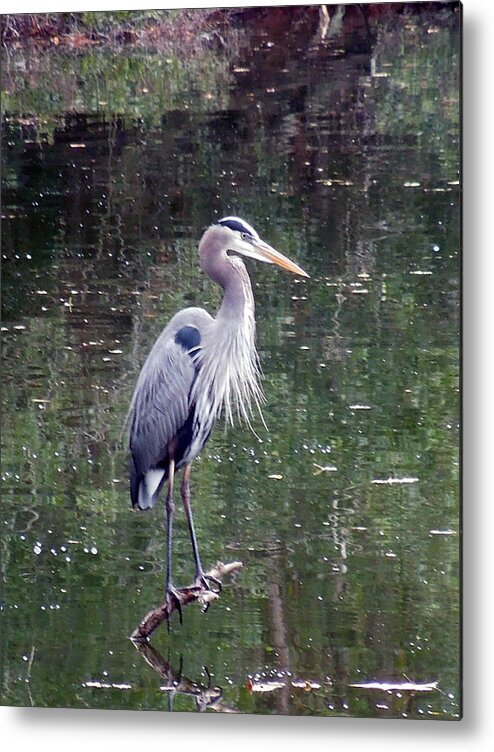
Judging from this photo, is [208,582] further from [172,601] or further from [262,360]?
[262,360]

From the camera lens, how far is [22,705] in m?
1.60

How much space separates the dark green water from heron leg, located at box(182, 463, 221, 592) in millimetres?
14

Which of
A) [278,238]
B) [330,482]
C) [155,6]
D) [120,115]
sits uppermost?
[155,6]

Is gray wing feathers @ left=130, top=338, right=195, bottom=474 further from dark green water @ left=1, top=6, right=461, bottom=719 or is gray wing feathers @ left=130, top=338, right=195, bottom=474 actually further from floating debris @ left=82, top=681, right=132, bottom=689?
floating debris @ left=82, top=681, right=132, bottom=689

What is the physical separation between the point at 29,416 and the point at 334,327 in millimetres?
503

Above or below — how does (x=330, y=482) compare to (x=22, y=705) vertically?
above

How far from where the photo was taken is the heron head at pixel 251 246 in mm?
1549

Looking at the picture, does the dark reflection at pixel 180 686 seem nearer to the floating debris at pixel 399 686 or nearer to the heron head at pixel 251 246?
the floating debris at pixel 399 686

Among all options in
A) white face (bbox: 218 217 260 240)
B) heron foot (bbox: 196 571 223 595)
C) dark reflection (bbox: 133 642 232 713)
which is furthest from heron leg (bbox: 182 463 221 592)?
white face (bbox: 218 217 260 240)

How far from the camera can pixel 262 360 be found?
1551 mm

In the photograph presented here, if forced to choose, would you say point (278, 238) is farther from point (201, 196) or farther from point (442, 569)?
point (442, 569)

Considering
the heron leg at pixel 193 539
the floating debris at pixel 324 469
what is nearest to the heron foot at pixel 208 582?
the heron leg at pixel 193 539

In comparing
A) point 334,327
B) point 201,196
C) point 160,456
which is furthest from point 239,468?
point 201,196

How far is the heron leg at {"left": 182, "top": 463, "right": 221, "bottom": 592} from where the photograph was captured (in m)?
1.56
